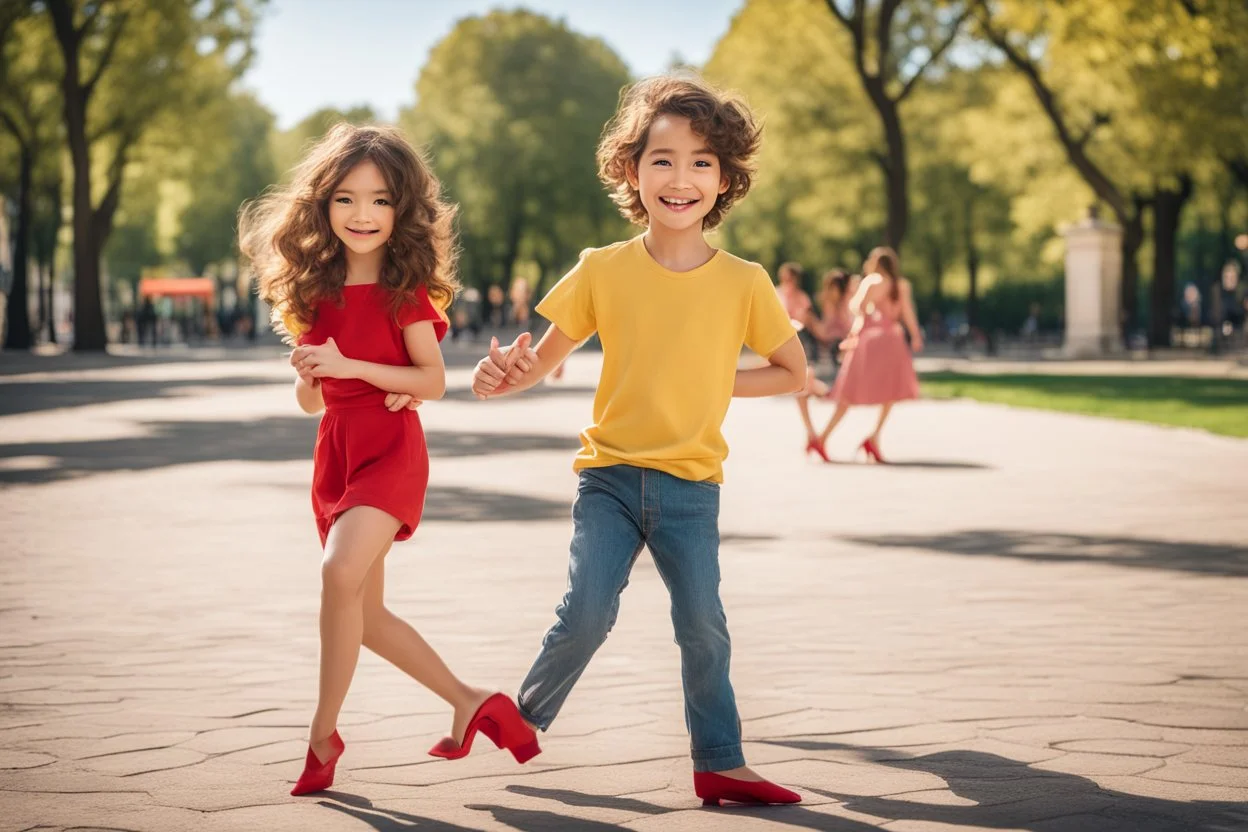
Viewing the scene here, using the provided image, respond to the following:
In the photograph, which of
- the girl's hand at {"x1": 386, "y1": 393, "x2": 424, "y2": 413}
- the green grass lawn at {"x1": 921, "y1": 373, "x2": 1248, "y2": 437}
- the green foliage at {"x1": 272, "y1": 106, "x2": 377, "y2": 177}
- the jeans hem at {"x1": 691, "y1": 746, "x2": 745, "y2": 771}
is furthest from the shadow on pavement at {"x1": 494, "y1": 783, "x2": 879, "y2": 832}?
the green foliage at {"x1": 272, "y1": 106, "x2": 377, "y2": 177}

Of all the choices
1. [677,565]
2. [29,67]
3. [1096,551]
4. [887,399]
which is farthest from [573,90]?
[677,565]

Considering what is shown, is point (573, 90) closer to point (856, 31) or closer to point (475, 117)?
point (475, 117)

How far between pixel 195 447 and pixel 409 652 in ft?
43.9

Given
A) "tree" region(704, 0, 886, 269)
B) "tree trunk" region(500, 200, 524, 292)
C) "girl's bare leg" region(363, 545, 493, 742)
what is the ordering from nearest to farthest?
"girl's bare leg" region(363, 545, 493, 742) → "tree" region(704, 0, 886, 269) → "tree trunk" region(500, 200, 524, 292)

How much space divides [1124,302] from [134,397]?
94.6ft

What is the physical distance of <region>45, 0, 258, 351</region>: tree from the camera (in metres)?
43.4

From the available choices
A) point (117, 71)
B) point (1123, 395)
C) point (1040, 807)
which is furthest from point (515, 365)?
point (117, 71)

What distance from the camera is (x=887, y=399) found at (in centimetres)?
1628

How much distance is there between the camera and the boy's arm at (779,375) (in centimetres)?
454

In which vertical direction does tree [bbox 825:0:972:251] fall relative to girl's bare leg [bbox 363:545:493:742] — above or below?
above

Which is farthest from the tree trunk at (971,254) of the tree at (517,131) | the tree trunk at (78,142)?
the tree trunk at (78,142)

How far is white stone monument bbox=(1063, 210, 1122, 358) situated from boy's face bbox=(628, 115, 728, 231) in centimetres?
3843

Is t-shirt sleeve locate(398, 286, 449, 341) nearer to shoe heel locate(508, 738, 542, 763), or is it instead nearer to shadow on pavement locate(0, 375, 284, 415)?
shoe heel locate(508, 738, 542, 763)

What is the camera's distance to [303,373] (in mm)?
4551
